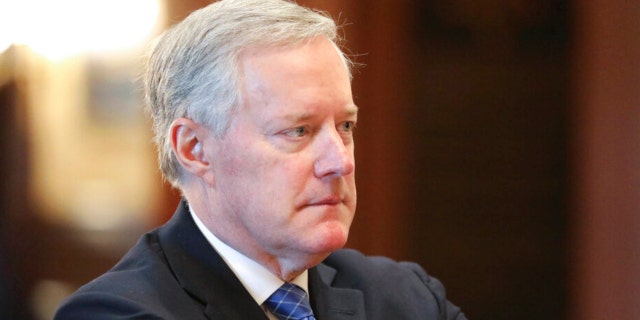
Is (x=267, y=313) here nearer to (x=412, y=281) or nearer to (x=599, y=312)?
(x=412, y=281)

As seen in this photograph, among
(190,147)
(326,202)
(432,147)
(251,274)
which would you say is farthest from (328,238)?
(432,147)

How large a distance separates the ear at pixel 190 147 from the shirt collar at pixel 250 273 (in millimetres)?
114

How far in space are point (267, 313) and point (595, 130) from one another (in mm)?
1792

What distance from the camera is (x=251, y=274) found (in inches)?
61.7

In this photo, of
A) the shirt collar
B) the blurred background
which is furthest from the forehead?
the blurred background

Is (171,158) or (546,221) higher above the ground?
(171,158)

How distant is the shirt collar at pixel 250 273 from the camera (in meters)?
1.57

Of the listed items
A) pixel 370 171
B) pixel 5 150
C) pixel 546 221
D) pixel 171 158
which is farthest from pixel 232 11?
pixel 546 221

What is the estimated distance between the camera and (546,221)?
11.1ft

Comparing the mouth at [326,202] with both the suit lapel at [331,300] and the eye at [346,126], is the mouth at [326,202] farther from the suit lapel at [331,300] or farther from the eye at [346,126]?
the suit lapel at [331,300]

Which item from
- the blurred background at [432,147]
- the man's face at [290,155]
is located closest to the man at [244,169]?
the man's face at [290,155]

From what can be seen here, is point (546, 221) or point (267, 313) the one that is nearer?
point (267, 313)

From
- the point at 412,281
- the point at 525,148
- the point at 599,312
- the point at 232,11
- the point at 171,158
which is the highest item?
the point at 232,11

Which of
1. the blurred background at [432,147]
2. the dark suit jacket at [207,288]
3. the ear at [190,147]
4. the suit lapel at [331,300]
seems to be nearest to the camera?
the dark suit jacket at [207,288]
